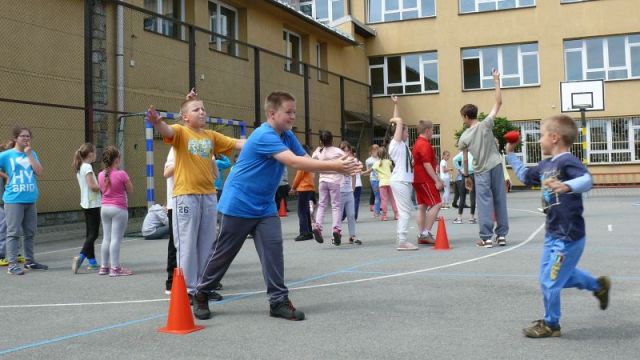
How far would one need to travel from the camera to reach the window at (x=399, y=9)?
30.1 meters

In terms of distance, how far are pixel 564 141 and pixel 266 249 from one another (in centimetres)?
237

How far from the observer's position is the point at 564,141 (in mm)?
4363

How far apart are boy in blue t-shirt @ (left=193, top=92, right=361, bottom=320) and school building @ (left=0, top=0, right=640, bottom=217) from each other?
23.7 ft

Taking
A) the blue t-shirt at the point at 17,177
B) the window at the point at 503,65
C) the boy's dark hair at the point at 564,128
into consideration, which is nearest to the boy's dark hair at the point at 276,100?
the boy's dark hair at the point at 564,128

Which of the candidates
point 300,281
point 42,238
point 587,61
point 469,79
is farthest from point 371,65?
point 300,281

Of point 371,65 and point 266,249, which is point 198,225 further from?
point 371,65

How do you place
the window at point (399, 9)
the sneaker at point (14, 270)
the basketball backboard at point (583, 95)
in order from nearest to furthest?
the sneaker at point (14, 270)
the basketball backboard at point (583, 95)
the window at point (399, 9)

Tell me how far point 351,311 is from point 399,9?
27608 millimetres

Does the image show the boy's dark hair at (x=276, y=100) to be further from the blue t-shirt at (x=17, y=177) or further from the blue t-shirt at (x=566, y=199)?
the blue t-shirt at (x=17, y=177)

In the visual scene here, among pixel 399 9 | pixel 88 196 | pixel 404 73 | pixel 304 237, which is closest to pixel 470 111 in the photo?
pixel 304 237

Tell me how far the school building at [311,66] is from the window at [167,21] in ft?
0.14

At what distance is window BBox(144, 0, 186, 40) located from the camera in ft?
50.3

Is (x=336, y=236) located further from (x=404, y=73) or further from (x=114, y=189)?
(x=404, y=73)

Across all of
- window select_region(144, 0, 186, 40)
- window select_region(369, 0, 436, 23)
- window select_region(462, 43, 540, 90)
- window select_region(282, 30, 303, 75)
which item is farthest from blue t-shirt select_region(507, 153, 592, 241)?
window select_region(369, 0, 436, 23)
